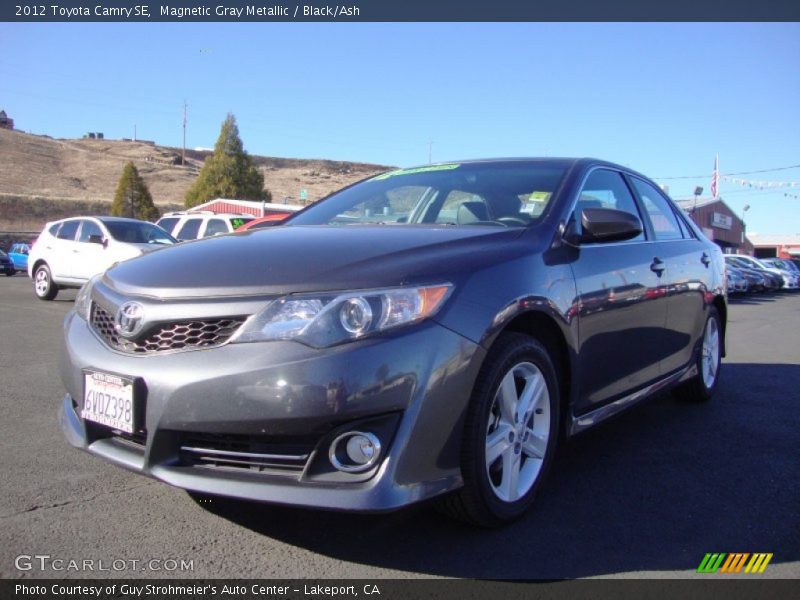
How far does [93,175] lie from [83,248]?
77.5m

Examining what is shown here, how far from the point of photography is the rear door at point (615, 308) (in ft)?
11.0

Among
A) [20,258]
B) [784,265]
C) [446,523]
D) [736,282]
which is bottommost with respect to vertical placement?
[20,258]

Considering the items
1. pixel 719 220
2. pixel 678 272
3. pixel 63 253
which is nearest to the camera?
pixel 678 272

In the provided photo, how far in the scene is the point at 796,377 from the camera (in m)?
6.66

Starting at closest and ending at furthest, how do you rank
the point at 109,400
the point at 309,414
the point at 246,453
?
1. the point at 309,414
2. the point at 246,453
3. the point at 109,400

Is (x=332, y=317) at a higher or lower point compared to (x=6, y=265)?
higher

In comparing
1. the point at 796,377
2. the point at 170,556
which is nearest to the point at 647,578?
the point at 170,556

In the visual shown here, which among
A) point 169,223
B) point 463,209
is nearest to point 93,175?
point 169,223

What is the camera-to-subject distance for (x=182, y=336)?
2.49m

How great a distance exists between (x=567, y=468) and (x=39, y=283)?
490 inches

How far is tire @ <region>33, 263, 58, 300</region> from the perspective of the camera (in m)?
13.1

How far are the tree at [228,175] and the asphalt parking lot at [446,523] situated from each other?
48.0m

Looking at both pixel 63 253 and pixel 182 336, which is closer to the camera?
pixel 182 336

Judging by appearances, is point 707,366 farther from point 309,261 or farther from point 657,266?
point 309,261
